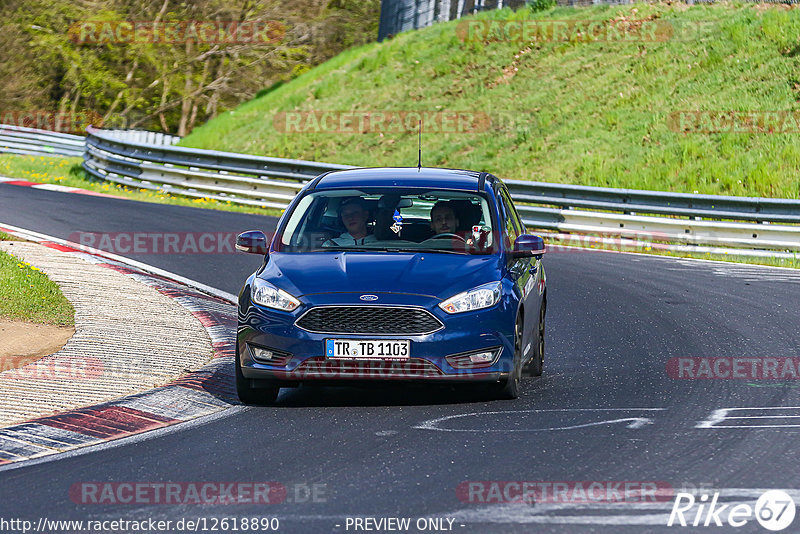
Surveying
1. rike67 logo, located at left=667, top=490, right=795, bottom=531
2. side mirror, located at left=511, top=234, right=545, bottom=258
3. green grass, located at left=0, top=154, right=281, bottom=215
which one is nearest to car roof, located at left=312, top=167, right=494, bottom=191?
side mirror, located at left=511, top=234, right=545, bottom=258

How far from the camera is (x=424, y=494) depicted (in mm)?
5895

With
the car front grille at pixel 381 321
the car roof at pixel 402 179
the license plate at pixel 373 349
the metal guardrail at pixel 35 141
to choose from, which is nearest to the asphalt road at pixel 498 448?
the license plate at pixel 373 349

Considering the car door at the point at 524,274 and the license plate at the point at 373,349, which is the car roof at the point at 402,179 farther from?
the license plate at the point at 373,349

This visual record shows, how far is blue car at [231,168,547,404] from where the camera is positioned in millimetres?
7996

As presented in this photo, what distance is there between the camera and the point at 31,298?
11.8 metres

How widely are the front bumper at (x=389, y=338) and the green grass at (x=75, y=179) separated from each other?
1664 cm

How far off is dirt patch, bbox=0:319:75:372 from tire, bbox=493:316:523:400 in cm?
367

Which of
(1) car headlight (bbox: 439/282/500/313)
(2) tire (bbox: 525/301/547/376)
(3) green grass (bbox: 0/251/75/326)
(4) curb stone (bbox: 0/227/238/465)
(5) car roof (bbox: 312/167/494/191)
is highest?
(5) car roof (bbox: 312/167/494/191)

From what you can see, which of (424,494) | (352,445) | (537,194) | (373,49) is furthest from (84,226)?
(373,49)

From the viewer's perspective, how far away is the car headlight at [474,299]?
26.5ft

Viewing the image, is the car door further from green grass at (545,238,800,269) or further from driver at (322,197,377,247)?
green grass at (545,238,800,269)

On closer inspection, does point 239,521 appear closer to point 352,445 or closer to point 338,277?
point 352,445

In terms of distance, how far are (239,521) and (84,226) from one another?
14.6 meters

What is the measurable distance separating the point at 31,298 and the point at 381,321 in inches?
200
